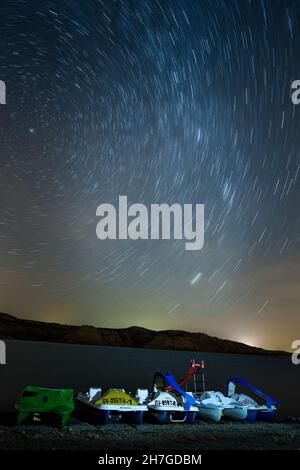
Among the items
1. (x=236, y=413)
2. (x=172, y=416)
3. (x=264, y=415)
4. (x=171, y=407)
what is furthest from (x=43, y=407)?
(x=264, y=415)

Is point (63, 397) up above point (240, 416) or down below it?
above

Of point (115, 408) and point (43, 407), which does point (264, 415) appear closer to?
point (115, 408)

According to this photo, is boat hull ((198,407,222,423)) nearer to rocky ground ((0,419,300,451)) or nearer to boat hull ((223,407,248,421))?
boat hull ((223,407,248,421))

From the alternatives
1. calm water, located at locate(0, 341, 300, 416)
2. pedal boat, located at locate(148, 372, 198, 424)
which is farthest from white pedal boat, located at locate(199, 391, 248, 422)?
calm water, located at locate(0, 341, 300, 416)

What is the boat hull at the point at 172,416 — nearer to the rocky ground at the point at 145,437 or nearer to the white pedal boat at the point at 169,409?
the white pedal boat at the point at 169,409

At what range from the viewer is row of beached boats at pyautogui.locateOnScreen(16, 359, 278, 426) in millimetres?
17922

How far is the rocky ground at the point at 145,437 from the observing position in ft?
49.1

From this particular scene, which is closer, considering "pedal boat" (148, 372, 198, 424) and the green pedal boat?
the green pedal boat

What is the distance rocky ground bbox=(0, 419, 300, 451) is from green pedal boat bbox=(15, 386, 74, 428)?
1.32 ft

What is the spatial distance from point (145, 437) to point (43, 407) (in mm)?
4022
